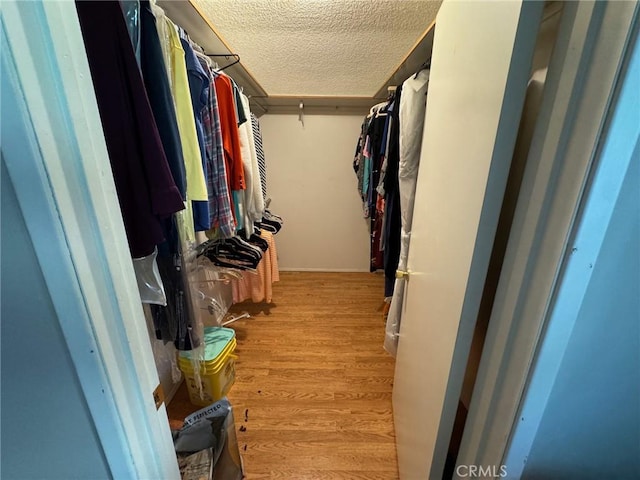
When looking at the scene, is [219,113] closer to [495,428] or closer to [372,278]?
[495,428]

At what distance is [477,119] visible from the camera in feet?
Result: 1.92

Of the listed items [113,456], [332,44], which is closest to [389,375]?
[113,456]

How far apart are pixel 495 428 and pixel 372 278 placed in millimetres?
2451

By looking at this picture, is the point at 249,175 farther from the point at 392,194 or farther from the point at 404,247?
the point at 404,247

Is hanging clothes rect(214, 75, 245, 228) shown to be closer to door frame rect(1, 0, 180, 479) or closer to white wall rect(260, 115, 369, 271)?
door frame rect(1, 0, 180, 479)

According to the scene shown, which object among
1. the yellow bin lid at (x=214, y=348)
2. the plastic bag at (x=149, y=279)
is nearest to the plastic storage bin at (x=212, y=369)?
the yellow bin lid at (x=214, y=348)

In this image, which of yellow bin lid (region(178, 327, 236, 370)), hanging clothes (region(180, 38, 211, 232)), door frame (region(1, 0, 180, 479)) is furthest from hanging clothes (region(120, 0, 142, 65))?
yellow bin lid (region(178, 327, 236, 370))

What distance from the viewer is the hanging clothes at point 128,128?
60cm

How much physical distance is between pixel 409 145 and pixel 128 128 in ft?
3.61

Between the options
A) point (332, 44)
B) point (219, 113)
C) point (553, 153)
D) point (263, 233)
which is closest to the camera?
point (553, 153)

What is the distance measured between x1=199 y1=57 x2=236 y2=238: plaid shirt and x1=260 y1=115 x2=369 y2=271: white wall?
166 centimetres

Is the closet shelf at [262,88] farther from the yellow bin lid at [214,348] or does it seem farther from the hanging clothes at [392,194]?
the yellow bin lid at [214,348]

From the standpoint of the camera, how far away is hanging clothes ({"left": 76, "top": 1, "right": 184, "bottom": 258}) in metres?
0.60

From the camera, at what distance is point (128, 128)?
64 cm
